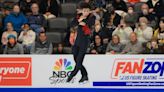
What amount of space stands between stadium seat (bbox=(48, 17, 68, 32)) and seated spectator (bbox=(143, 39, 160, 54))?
8.74ft

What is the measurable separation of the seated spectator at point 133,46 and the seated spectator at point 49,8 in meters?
2.73

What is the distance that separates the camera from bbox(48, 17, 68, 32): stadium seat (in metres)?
14.4

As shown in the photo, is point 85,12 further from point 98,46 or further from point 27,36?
point 27,36

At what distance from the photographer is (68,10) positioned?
581 inches

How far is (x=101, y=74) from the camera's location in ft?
40.0

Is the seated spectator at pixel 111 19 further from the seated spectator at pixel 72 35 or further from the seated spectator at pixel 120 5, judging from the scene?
the seated spectator at pixel 72 35

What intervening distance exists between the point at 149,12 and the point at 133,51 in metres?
1.66

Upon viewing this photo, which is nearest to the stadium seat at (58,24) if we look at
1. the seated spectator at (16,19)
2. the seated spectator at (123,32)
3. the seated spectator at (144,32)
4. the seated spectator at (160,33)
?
the seated spectator at (16,19)

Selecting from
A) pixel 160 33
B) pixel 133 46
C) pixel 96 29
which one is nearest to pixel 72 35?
pixel 96 29

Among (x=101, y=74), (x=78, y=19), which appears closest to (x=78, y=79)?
(x=101, y=74)

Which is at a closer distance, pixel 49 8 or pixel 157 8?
pixel 157 8

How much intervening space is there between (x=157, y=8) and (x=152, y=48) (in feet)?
6.08

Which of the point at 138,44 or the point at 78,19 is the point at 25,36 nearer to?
the point at 78,19

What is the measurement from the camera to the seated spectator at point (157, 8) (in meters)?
13.9
